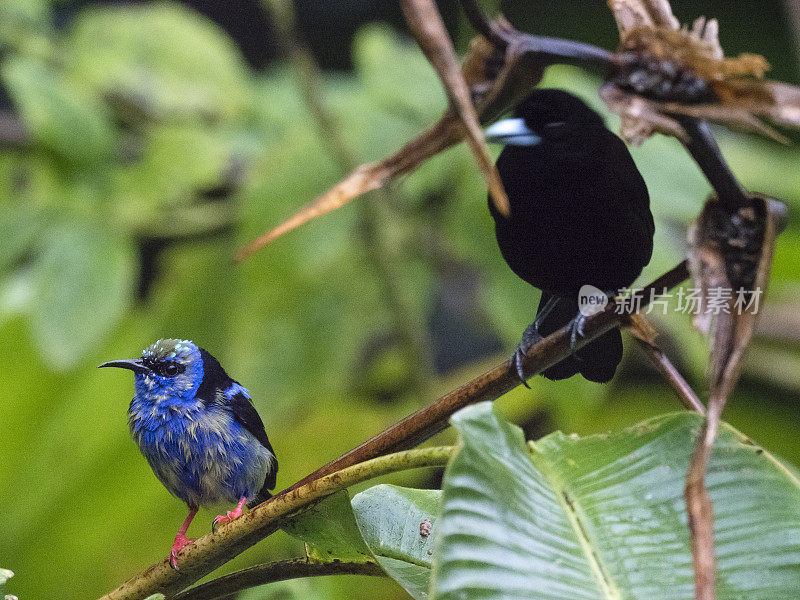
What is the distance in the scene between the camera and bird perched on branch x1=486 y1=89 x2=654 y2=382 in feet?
1.94

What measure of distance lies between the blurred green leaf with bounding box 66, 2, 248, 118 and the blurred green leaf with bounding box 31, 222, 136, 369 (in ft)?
3.03

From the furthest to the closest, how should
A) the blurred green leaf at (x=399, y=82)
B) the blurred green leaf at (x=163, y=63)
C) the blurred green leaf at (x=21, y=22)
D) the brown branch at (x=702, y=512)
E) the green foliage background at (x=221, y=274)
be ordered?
1. the blurred green leaf at (x=163, y=63)
2. the blurred green leaf at (x=21, y=22)
3. the blurred green leaf at (x=399, y=82)
4. the green foliage background at (x=221, y=274)
5. the brown branch at (x=702, y=512)

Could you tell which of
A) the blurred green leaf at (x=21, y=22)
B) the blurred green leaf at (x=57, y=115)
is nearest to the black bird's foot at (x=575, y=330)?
the blurred green leaf at (x=57, y=115)

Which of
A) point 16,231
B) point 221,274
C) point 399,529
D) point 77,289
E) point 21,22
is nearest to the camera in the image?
point 399,529

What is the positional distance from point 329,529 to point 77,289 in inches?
25.5

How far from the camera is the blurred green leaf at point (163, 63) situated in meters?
2.26

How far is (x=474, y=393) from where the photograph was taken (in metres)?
0.53

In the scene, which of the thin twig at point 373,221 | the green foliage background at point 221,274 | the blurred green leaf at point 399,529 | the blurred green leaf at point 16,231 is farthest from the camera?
the thin twig at point 373,221

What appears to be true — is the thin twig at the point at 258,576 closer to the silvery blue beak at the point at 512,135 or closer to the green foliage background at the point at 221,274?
the green foliage background at the point at 221,274

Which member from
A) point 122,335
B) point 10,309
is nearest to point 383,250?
point 122,335

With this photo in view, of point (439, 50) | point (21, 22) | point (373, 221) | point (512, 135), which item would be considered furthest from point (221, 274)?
point (439, 50)

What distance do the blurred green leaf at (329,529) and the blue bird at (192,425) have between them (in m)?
0.07

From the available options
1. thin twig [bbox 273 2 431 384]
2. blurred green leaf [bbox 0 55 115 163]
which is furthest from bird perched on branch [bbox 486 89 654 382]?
blurred green leaf [bbox 0 55 115 163]

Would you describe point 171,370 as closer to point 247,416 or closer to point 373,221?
point 247,416
